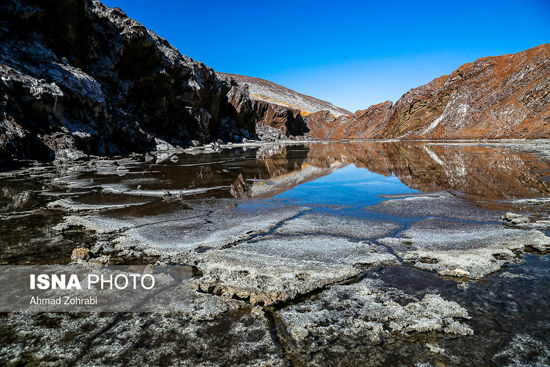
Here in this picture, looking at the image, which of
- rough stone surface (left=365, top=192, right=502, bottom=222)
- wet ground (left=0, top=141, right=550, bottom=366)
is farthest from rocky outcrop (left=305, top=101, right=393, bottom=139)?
wet ground (left=0, top=141, right=550, bottom=366)

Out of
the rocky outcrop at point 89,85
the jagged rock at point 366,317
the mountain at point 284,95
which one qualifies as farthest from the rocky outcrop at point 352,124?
the jagged rock at point 366,317

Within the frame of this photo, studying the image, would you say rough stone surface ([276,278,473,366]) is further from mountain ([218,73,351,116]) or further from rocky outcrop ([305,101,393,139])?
mountain ([218,73,351,116])

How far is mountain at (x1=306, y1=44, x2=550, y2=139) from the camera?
39812 mm

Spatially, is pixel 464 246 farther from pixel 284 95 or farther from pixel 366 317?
pixel 284 95

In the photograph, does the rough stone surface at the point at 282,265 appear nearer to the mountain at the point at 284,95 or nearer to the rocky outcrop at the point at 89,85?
the rocky outcrop at the point at 89,85

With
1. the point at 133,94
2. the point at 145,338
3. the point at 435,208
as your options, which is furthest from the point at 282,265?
the point at 133,94

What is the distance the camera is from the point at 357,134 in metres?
94.0

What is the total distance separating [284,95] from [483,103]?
427 feet

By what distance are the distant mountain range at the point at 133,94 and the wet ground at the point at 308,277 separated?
14712mm

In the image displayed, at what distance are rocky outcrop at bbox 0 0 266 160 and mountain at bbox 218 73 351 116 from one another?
116 m

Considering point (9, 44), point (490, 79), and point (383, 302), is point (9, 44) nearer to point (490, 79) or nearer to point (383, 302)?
point (383, 302)

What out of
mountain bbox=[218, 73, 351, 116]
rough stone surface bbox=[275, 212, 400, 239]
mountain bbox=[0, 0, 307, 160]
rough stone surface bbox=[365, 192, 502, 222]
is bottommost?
rough stone surface bbox=[275, 212, 400, 239]

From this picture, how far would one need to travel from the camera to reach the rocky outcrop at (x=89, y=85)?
1894 centimetres

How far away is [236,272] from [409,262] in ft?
7.70
